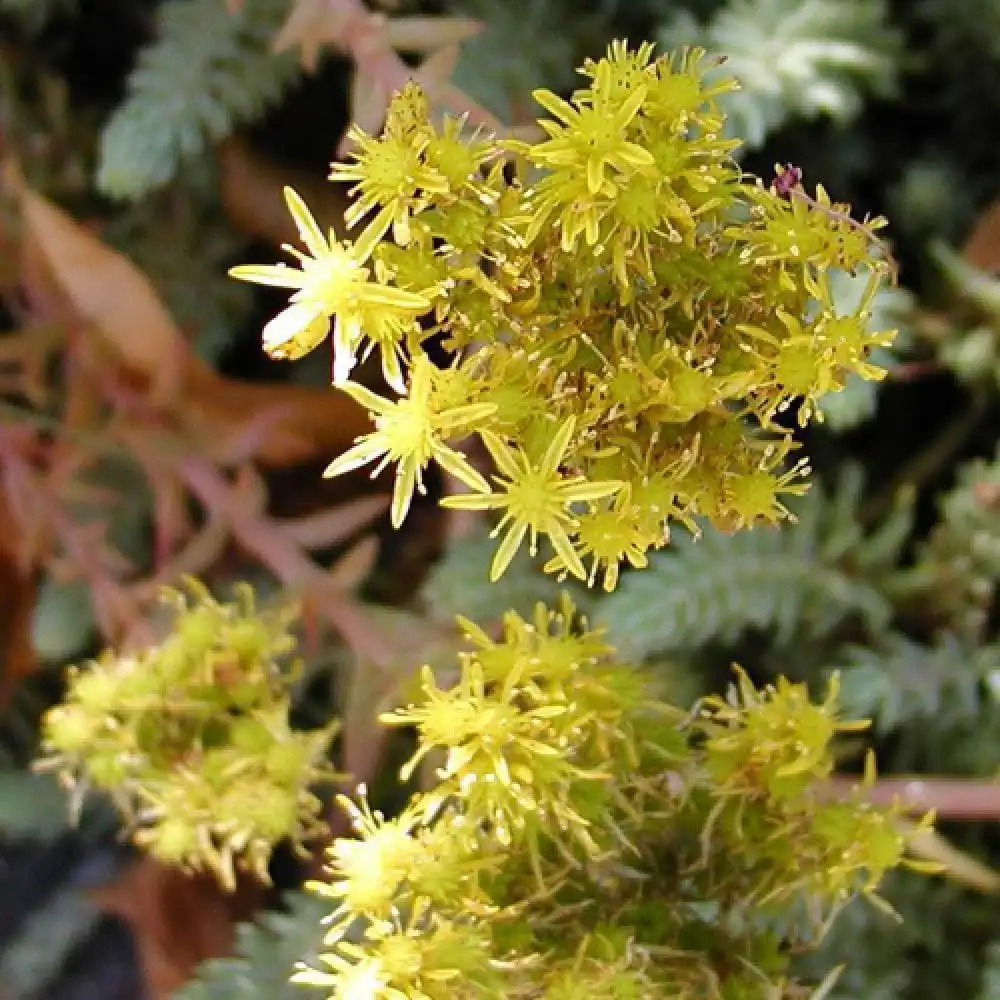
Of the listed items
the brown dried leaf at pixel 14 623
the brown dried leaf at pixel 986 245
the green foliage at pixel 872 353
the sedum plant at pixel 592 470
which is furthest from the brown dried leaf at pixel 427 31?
the brown dried leaf at pixel 14 623

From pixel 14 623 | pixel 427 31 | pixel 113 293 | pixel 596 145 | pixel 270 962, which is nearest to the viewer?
pixel 596 145

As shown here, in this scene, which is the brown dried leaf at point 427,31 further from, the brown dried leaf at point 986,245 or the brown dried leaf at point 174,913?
the brown dried leaf at point 174,913

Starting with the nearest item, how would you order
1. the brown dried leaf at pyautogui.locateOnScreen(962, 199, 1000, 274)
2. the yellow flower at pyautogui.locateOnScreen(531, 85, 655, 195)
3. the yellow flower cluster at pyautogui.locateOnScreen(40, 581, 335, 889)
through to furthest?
the yellow flower at pyautogui.locateOnScreen(531, 85, 655, 195)
the yellow flower cluster at pyautogui.locateOnScreen(40, 581, 335, 889)
the brown dried leaf at pyautogui.locateOnScreen(962, 199, 1000, 274)

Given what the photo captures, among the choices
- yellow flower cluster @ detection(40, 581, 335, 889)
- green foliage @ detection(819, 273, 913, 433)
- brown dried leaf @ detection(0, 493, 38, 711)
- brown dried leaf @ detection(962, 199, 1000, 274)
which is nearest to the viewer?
yellow flower cluster @ detection(40, 581, 335, 889)

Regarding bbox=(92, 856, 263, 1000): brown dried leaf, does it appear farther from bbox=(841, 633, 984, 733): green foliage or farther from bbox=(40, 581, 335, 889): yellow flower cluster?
bbox=(841, 633, 984, 733): green foliage

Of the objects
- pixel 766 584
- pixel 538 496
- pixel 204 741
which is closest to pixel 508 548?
pixel 538 496

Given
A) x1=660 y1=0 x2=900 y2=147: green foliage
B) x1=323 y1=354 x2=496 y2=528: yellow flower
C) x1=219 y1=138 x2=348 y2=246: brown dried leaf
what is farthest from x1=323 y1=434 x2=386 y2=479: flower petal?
x1=219 y1=138 x2=348 y2=246: brown dried leaf

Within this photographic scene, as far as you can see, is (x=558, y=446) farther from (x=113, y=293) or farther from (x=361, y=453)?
(x=113, y=293)
